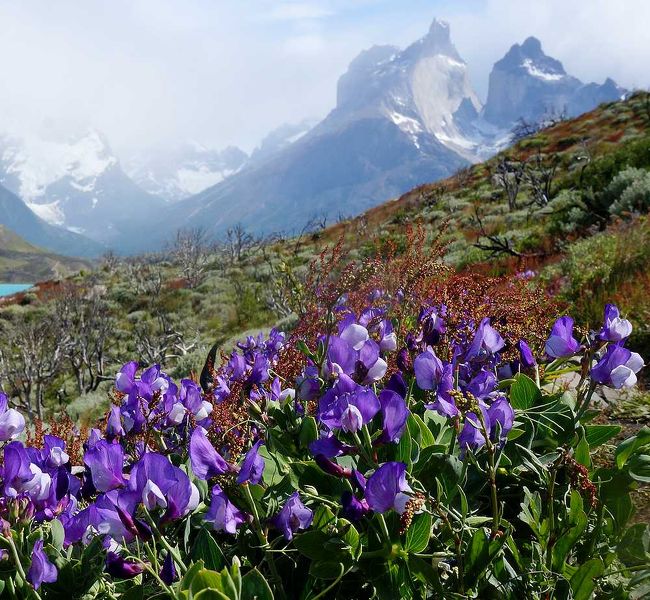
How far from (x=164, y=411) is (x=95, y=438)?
0.22m

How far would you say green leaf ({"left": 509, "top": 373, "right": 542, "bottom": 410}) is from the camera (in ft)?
4.95

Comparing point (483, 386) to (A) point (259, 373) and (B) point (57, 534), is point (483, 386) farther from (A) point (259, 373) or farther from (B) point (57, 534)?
(B) point (57, 534)

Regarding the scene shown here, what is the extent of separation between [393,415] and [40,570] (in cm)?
81

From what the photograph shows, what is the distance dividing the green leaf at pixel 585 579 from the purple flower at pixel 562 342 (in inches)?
24.6

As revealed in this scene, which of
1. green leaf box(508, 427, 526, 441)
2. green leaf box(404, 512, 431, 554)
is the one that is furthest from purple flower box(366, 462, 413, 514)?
green leaf box(508, 427, 526, 441)

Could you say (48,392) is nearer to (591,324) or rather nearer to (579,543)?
(591,324)

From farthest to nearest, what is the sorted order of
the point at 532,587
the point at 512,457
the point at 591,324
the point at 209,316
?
1. the point at 209,316
2. the point at 591,324
3. the point at 512,457
4. the point at 532,587

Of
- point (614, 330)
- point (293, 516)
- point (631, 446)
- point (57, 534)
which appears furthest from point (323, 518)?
point (614, 330)

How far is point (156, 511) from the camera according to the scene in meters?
1.04

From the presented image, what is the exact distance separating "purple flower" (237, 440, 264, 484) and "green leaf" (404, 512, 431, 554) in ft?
1.20

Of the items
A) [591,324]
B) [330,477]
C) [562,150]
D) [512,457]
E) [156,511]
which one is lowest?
[591,324]

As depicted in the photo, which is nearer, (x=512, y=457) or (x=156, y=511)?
(x=156, y=511)

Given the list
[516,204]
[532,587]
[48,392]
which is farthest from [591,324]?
[516,204]

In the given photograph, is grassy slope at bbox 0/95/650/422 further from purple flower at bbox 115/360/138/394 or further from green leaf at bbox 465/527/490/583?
green leaf at bbox 465/527/490/583
